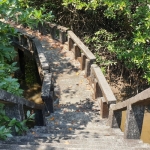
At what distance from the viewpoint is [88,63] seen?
277 inches

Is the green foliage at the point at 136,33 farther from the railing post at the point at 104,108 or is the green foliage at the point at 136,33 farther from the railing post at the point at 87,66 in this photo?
the railing post at the point at 104,108

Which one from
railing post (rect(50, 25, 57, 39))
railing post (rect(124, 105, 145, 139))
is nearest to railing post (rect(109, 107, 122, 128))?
railing post (rect(124, 105, 145, 139))

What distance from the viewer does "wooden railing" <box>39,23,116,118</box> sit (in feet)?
18.2

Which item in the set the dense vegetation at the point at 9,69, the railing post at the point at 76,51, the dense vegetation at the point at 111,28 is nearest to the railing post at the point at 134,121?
the dense vegetation at the point at 9,69

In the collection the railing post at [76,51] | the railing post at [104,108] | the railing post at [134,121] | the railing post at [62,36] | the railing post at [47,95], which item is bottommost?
the railing post at [104,108]

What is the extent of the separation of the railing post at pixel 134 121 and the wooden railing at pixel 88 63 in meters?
1.99

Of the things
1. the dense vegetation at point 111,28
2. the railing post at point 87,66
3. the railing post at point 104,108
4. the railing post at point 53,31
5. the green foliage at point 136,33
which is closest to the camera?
the railing post at point 104,108

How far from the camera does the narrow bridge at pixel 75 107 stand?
2.97m

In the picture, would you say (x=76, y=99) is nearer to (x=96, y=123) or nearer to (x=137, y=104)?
(x=96, y=123)

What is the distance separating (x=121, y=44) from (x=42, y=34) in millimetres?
4066

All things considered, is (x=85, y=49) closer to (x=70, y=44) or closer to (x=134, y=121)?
(x=70, y=44)

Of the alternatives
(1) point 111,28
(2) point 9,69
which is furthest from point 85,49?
(2) point 9,69

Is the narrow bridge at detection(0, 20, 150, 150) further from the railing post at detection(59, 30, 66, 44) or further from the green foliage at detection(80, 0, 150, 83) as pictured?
the green foliage at detection(80, 0, 150, 83)

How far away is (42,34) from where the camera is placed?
10.6 metres
